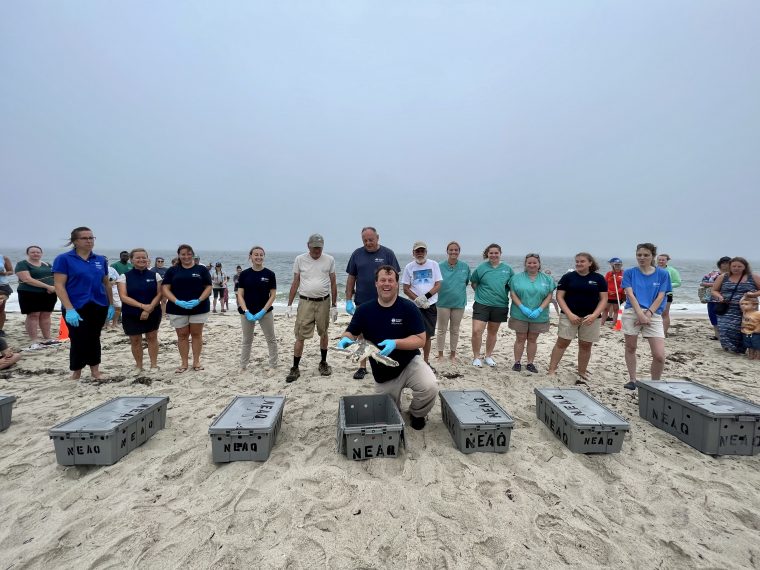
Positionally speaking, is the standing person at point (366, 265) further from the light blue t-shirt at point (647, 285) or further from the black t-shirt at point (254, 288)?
the light blue t-shirt at point (647, 285)

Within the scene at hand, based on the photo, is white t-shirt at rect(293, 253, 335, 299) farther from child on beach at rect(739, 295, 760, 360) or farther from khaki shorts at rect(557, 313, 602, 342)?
child on beach at rect(739, 295, 760, 360)

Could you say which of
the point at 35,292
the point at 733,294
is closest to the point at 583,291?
the point at 733,294

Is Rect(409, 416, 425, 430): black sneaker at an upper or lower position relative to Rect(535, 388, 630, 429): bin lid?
lower

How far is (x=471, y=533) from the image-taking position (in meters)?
2.21

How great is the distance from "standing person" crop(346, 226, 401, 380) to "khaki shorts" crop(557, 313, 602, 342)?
8.51 ft

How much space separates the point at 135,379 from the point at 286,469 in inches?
133

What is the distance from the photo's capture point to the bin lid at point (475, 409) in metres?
3.00

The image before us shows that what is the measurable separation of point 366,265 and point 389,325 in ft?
5.44

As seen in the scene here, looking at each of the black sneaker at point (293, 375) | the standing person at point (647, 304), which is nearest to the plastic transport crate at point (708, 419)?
the standing person at point (647, 304)

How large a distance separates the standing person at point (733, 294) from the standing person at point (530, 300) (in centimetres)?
355

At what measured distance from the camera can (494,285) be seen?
535 cm

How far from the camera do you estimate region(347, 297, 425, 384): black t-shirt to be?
3330 mm

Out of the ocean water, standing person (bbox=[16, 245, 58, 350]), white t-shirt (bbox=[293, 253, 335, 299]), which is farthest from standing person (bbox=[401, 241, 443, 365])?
the ocean water

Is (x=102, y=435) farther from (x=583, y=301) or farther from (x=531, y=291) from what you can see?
(x=583, y=301)
